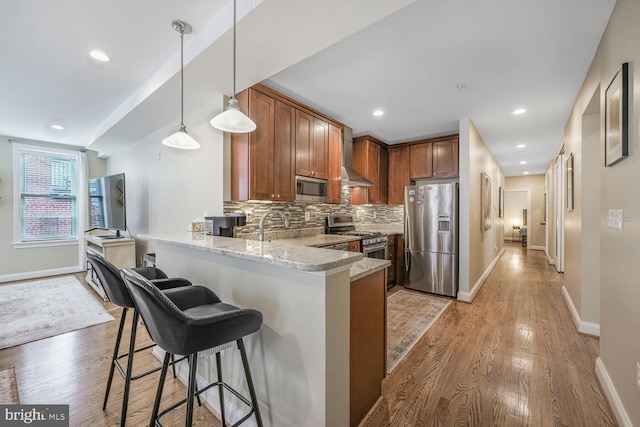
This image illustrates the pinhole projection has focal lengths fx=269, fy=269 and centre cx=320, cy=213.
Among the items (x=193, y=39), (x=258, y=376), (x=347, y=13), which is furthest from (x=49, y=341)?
(x=347, y=13)

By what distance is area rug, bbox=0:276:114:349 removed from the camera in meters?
2.81

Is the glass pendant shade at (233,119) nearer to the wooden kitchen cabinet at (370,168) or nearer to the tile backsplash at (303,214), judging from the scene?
the tile backsplash at (303,214)

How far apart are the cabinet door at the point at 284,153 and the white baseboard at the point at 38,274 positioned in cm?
516

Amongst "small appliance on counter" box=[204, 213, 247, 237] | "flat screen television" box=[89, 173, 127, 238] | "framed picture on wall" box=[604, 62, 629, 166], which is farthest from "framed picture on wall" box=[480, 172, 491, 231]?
"flat screen television" box=[89, 173, 127, 238]

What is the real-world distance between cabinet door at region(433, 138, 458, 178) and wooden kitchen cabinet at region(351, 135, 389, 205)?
90 centimetres

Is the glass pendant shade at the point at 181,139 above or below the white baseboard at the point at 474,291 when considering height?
above

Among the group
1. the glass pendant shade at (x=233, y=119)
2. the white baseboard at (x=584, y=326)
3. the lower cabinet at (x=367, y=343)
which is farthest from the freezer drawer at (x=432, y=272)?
the glass pendant shade at (x=233, y=119)

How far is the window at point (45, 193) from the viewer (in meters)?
4.79

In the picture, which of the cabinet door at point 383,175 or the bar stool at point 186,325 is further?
the cabinet door at point 383,175

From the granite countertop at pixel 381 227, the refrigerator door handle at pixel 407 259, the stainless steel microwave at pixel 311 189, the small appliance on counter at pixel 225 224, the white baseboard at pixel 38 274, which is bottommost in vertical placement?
the white baseboard at pixel 38 274

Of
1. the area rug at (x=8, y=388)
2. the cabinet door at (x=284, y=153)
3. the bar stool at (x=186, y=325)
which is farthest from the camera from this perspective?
the cabinet door at (x=284, y=153)

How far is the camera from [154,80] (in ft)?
8.50

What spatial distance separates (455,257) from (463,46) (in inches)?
109

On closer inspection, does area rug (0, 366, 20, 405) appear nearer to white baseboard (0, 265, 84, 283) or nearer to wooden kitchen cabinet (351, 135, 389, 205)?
white baseboard (0, 265, 84, 283)
